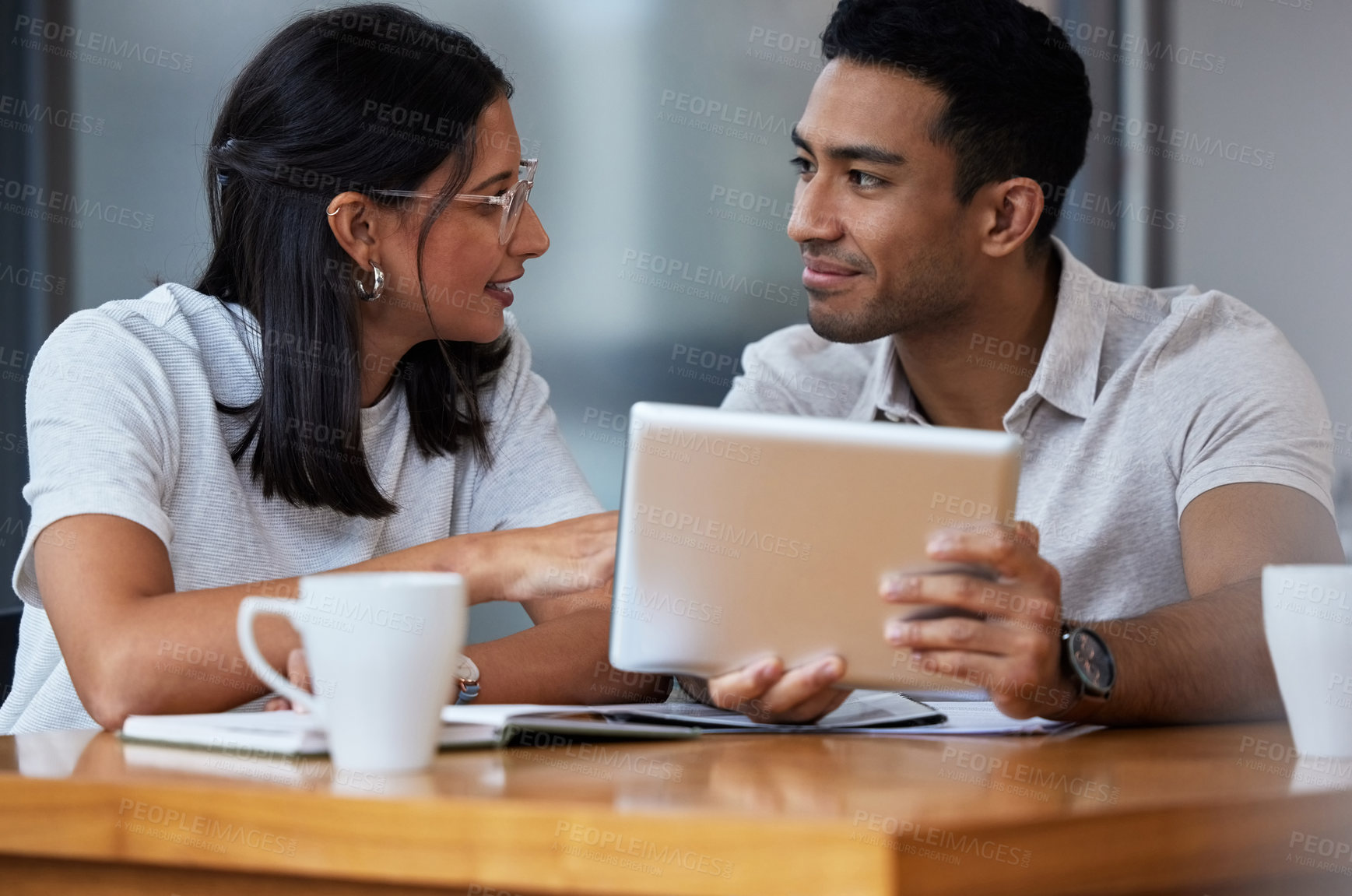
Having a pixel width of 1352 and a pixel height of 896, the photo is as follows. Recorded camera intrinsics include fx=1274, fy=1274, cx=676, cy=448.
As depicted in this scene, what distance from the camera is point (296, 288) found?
161cm

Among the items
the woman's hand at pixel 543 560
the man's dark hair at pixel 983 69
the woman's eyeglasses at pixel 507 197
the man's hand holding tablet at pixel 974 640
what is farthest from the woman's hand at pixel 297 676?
the man's dark hair at pixel 983 69

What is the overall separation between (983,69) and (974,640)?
120 centimetres

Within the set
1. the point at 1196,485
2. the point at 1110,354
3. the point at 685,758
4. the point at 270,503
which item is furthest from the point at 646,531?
the point at 1110,354

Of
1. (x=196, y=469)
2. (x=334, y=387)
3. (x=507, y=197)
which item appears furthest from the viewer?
(x=507, y=197)

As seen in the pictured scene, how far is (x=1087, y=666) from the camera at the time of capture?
3.46ft

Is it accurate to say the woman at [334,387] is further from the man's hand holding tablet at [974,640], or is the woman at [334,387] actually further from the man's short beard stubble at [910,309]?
the man's short beard stubble at [910,309]

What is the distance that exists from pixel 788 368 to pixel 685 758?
1.16 meters

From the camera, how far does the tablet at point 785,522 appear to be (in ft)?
2.96

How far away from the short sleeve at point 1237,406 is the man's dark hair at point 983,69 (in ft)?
1.18

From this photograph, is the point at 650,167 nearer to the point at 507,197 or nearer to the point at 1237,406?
the point at 507,197

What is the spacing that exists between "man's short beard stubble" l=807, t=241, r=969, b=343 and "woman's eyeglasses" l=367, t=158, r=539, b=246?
474mm

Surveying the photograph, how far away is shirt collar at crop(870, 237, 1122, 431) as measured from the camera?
171cm

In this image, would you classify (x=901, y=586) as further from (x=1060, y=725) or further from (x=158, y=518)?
(x=158, y=518)

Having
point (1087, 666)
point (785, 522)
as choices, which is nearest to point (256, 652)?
point (785, 522)
